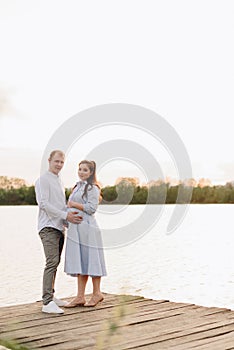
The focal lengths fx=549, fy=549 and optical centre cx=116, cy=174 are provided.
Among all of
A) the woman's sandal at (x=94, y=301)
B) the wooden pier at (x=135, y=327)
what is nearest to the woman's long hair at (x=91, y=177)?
the woman's sandal at (x=94, y=301)

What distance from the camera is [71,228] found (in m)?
4.56

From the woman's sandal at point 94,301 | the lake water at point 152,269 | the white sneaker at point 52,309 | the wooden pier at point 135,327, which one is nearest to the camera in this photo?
the wooden pier at point 135,327

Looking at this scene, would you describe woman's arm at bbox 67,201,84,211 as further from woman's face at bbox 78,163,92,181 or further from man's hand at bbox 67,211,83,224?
woman's face at bbox 78,163,92,181

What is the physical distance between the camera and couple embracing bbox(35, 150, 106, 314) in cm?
444

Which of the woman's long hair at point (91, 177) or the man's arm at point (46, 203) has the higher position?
the woman's long hair at point (91, 177)

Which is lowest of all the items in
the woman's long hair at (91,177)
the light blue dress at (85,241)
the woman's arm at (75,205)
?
the light blue dress at (85,241)

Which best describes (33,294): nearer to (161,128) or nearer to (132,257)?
(161,128)

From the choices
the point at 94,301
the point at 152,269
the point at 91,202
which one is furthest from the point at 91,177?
the point at 152,269

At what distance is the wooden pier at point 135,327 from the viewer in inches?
134

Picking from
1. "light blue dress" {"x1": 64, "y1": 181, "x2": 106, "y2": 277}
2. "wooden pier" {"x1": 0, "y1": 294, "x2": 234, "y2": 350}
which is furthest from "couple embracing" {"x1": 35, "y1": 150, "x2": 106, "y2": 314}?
"wooden pier" {"x1": 0, "y1": 294, "x2": 234, "y2": 350}

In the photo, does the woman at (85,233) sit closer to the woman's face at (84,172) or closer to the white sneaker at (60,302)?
the woman's face at (84,172)

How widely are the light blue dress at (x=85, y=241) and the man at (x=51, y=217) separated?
101 millimetres

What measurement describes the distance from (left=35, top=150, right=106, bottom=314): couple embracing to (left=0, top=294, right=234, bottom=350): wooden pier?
214 millimetres

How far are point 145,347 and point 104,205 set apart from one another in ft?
5.38
